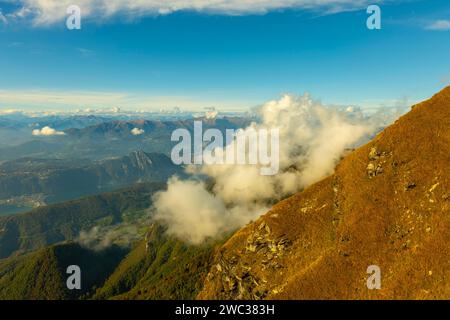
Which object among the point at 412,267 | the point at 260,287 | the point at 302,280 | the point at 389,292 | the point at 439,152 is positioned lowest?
the point at 260,287

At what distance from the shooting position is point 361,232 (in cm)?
17000

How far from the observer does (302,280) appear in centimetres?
16375
